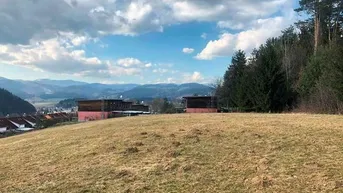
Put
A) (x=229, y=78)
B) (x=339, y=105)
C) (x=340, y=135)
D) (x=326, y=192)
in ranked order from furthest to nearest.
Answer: (x=229, y=78)
(x=339, y=105)
(x=340, y=135)
(x=326, y=192)

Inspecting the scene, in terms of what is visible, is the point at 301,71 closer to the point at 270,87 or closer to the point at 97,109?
the point at 270,87

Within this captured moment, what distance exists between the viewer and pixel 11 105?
17325 centimetres

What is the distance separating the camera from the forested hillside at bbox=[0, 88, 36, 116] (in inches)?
6555

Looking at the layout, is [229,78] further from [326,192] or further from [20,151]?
[326,192]

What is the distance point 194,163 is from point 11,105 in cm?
18167

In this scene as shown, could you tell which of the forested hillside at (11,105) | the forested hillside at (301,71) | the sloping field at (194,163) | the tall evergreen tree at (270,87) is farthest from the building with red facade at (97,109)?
the forested hillside at (11,105)

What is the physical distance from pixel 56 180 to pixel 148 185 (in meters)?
2.98

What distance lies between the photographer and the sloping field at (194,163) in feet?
25.6

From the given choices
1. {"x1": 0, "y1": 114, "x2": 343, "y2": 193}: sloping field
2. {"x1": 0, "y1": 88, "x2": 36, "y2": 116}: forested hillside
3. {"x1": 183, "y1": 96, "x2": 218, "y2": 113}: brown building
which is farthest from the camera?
{"x1": 0, "y1": 88, "x2": 36, "y2": 116}: forested hillside

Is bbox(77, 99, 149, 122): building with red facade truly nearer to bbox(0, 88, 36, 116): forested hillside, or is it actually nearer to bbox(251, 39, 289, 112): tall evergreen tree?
bbox(251, 39, 289, 112): tall evergreen tree

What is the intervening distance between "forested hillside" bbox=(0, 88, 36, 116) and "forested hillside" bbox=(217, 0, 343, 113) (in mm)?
128906

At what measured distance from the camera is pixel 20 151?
618 inches

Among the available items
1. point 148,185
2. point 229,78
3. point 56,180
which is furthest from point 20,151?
point 229,78

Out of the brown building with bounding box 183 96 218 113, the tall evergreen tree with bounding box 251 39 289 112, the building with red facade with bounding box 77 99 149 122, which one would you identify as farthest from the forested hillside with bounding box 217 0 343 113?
the building with red facade with bounding box 77 99 149 122
